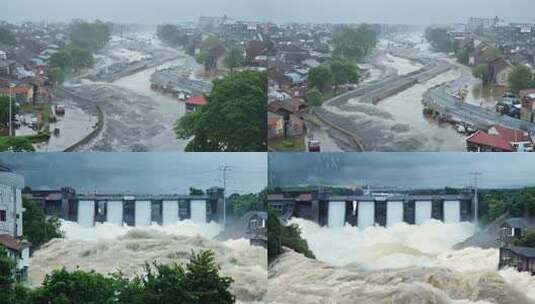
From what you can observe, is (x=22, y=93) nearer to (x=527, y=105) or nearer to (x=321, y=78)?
(x=321, y=78)

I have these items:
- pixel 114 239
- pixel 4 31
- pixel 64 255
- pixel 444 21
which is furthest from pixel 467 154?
pixel 4 31

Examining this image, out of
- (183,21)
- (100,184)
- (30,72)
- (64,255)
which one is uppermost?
(183,21)

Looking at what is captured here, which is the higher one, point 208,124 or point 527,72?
point 527,72

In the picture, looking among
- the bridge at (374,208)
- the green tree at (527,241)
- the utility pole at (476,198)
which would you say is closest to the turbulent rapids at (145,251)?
the bridge at (374,208)

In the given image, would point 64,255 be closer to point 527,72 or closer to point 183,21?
point 183,21

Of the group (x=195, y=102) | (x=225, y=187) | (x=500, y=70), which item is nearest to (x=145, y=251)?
(x=225, y=187)

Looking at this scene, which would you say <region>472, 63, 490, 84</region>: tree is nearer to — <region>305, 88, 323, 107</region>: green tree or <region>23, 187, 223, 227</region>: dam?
<region>305, 88, 323, 107</region>: green tree
